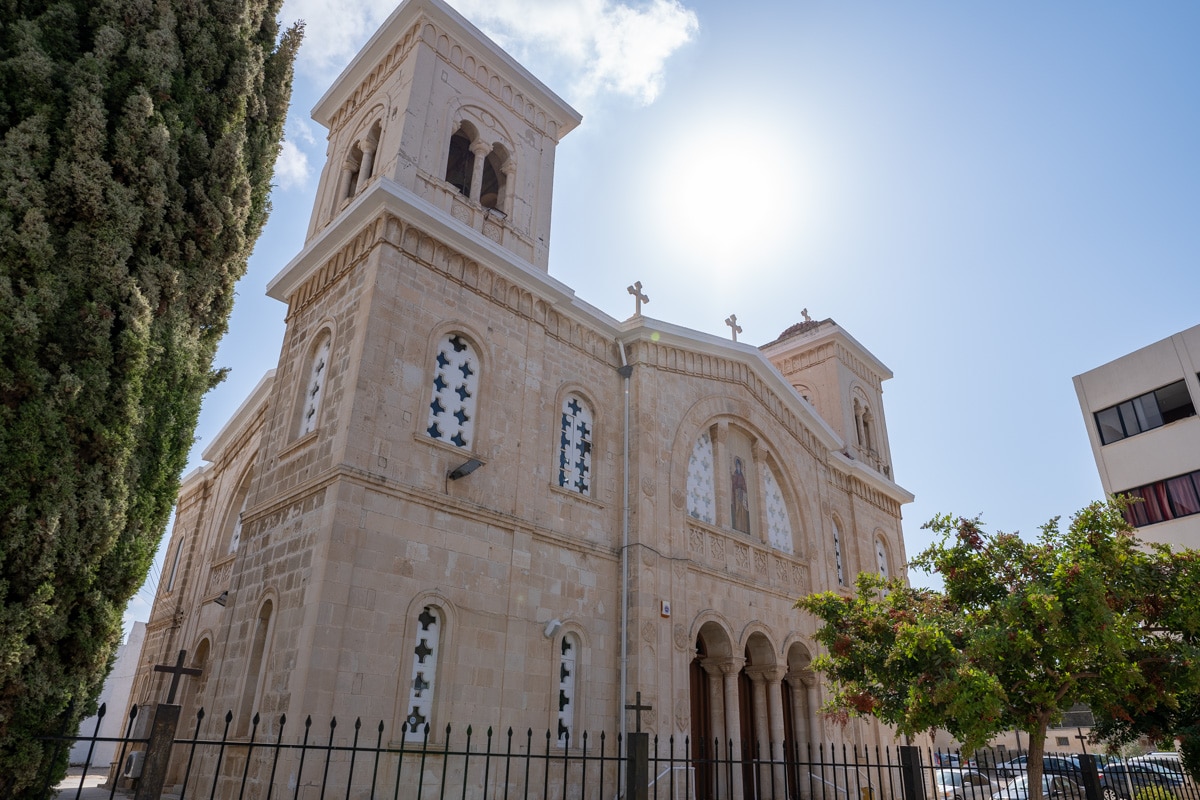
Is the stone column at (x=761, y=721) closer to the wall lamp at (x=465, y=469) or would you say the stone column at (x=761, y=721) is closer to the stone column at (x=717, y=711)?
the stone column at (x=717, y=711)

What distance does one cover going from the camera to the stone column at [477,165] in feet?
47.5

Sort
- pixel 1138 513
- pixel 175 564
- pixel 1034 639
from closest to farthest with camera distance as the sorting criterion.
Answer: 1. pixel 1034 639
2. pixel 175 564
3. pixel 1138 513

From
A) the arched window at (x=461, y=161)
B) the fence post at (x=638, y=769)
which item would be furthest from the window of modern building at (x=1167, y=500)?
the fence post at (x=638, y=769)

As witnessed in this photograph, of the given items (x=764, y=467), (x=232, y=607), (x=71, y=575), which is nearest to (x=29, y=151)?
(x=71, y=575)

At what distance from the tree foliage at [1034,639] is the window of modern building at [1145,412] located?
52.6 feet

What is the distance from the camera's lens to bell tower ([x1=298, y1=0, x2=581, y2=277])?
1373cm

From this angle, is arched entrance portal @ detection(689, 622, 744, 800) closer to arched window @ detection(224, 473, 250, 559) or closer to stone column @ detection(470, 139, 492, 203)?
stone column @ detection(470, 139, 492, 203)

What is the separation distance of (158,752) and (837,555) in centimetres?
1805

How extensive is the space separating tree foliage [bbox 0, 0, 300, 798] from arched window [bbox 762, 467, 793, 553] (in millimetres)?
12446

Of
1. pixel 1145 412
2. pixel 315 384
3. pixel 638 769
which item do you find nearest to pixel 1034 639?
pixel 638 769

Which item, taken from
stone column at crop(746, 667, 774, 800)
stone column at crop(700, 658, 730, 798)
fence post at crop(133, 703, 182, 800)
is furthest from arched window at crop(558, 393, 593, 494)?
fence post at crop(133, 703, 182, 800)

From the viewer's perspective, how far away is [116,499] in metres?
7.43

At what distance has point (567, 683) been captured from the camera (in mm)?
12375

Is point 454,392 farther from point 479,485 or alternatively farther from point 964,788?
point 964,788
